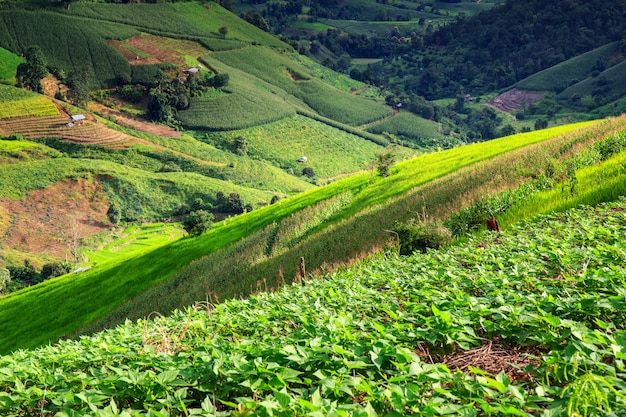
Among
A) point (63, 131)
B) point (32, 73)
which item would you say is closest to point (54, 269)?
point (63, 131)

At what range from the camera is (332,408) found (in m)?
4.29

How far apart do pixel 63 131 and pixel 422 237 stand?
181593mm

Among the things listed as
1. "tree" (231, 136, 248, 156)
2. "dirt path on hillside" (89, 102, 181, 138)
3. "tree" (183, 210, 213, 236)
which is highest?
"tree" (183, 210, 213, 236)

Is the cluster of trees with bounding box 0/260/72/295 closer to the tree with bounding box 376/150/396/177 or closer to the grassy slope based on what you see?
the grassy slope

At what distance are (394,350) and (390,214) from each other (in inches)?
881

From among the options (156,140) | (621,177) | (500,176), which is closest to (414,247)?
(621,177)

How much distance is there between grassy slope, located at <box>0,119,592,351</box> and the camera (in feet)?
148

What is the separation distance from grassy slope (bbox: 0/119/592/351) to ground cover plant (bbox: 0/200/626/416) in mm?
30726

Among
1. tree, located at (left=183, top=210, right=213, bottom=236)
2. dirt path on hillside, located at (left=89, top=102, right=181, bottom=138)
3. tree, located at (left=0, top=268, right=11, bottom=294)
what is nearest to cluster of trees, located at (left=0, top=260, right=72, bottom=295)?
tree, located at (left=0, top=268, right=11, bottom=294)

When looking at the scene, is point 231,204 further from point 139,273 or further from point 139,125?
point 139,273

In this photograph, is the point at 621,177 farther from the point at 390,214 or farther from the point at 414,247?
the point at 390,214

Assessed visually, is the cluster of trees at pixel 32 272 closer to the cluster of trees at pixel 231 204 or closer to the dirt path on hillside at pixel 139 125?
the cluster of trees at pixel 231 204

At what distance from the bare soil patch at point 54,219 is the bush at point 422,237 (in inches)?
4712

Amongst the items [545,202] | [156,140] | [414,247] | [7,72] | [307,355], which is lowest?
[156,140]
